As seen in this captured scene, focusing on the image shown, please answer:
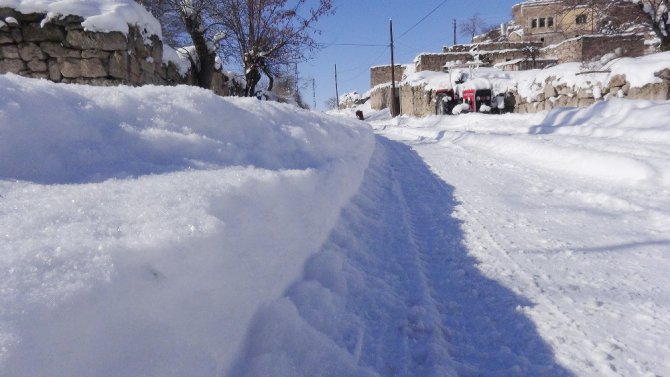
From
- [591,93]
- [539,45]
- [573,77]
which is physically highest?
[539,45]

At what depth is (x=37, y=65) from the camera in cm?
584

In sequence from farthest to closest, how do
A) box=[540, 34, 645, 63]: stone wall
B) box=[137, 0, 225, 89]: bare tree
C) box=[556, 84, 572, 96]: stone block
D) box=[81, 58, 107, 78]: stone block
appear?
1. box=[540, 34, 645, 63]: stone wall
2. box=[556, 84, 572, 96]: stone block
3. box=[137, 0, 225, 89]: bare tree
4. box=[81, 58, 107, 78]: stone block

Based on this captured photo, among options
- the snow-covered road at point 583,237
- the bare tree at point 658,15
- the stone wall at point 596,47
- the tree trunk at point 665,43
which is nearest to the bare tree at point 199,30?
the snow-covered road at point 583,237

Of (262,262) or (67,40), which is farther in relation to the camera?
(67,40)

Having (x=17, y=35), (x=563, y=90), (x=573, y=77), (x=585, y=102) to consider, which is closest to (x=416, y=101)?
(x=563, y=90)

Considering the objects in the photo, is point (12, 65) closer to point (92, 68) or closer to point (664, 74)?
point (92, 68)

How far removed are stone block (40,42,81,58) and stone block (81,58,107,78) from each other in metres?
0.15

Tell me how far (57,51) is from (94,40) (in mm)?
526

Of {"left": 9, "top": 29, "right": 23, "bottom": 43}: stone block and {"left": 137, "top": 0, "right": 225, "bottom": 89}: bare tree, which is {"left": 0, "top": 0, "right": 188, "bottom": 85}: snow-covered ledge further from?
{"left": 137, "top": 0, "right": 225, "bottom": 89}: bare tree

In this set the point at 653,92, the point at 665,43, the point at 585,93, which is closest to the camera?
the point at 653,92

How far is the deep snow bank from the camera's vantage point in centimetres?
102

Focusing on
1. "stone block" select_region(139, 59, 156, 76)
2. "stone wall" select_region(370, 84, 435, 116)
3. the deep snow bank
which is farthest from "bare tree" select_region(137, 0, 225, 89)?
"stone wall" select_region(370, 84, 435, 116)

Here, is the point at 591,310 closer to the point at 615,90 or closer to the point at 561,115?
the point at 561,115

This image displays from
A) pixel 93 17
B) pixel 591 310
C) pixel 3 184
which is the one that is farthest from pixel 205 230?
pixel 93 17
